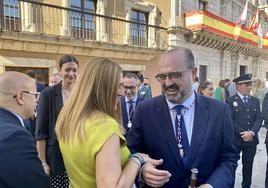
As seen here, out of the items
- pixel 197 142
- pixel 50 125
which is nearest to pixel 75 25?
pixel 50 125

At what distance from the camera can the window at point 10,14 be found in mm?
8430

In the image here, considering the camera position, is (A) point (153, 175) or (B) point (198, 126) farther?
(B) point (198, 126)

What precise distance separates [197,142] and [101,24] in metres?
9.93

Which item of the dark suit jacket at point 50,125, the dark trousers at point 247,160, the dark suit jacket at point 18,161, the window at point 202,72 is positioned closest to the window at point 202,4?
the window at point 202,72

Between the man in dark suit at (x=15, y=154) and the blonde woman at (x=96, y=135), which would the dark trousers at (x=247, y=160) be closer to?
the blonde woman at (x=96, y=135)

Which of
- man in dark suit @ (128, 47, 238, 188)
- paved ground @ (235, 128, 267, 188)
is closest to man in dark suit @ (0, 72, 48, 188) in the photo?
man in dark suit @ (128, 47, 238, 188)

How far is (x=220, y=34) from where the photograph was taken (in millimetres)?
15773

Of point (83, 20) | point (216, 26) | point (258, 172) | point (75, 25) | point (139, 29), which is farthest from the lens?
point (216, 26)

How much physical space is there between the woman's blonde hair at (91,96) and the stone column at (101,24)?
9738 mm

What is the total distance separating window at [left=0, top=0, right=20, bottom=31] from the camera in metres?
8.43

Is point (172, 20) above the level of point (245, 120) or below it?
above

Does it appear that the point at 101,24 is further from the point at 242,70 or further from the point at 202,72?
the point at 242,70

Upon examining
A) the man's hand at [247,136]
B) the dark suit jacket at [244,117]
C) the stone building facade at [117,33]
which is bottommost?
the man's hand at [247,136]

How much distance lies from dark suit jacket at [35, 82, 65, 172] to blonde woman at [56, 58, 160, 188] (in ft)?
3.97
